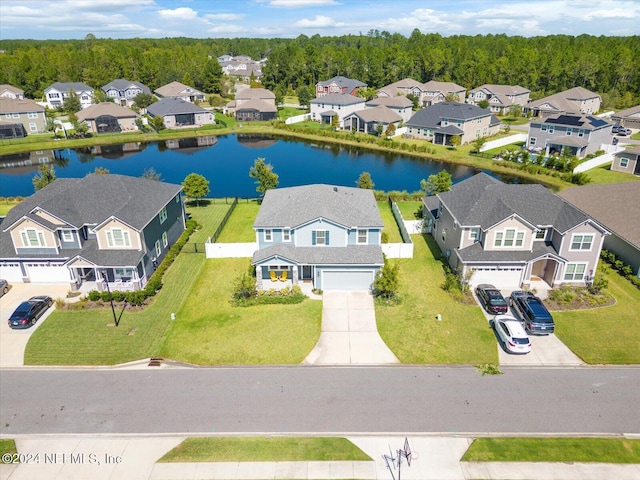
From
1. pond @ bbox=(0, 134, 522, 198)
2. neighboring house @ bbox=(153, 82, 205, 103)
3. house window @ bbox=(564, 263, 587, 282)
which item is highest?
neighboring house @ bbox=(153, 82, 205, 103)

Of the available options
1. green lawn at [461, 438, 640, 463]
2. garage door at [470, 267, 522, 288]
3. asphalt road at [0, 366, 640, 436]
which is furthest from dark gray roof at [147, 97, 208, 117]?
green lawn at [461, 438, 640, 463]

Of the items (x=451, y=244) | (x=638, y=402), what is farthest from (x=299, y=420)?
(x=451, y=244)

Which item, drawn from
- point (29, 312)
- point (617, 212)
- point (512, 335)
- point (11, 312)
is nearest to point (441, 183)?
point (617, 212)

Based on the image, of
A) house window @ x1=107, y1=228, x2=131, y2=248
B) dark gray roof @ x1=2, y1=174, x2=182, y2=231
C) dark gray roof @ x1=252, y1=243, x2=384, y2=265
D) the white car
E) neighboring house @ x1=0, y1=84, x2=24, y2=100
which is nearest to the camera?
the white car

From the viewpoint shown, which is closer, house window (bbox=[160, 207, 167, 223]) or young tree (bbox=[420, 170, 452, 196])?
house window (bbox=[160, 207, 167, 223])

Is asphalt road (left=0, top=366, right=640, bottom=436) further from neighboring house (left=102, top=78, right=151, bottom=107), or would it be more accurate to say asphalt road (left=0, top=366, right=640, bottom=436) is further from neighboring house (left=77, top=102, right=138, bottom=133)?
neighboring house (left=102, top=78, right=151, bottom=107)

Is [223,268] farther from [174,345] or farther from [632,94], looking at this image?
[632,94]

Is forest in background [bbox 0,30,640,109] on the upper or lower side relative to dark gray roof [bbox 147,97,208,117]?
upper
